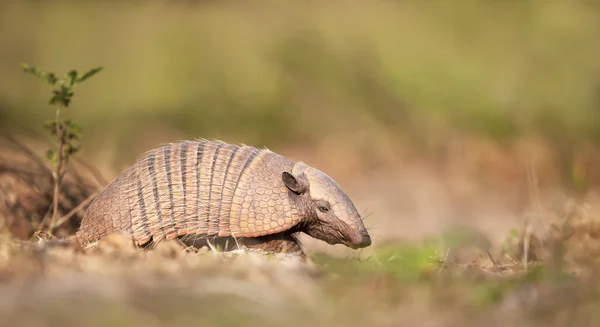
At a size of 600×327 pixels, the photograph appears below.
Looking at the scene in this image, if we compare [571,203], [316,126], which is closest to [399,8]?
[316,126]

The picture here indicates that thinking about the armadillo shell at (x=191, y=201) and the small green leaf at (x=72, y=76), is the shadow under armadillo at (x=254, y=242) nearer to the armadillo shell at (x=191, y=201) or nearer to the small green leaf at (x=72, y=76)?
the armadillo shell at (x=191, y=201)

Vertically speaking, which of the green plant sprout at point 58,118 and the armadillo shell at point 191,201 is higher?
the green plant sprout at point 58,118

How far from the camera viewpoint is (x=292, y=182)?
23.8ft

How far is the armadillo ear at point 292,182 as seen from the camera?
7242 millimetres

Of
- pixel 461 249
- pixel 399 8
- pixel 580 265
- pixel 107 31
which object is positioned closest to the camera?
pixel 580 265

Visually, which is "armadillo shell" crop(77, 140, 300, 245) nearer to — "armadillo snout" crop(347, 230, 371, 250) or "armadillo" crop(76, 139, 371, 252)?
"armadillo" crop(76, 139, 371, 252)

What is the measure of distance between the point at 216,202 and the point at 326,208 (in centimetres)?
93

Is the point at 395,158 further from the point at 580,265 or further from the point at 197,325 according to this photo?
the point at 197,325

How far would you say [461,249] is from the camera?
7.22m

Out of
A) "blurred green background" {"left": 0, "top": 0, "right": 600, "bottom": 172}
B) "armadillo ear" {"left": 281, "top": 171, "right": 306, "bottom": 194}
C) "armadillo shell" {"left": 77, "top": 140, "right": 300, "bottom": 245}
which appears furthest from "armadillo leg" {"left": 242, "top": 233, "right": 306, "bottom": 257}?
"blurred green background" {"left": 0, "top": 0, "right": 600, "bottom": 172}

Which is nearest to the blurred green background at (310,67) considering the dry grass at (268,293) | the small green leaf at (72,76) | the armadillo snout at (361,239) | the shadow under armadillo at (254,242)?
the small green leaf at (72,76)

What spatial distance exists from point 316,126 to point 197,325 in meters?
13.8

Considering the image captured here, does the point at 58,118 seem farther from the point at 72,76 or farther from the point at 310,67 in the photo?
the point at 310,67

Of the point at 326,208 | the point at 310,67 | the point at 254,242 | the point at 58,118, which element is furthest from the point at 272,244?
the point at 310,67
